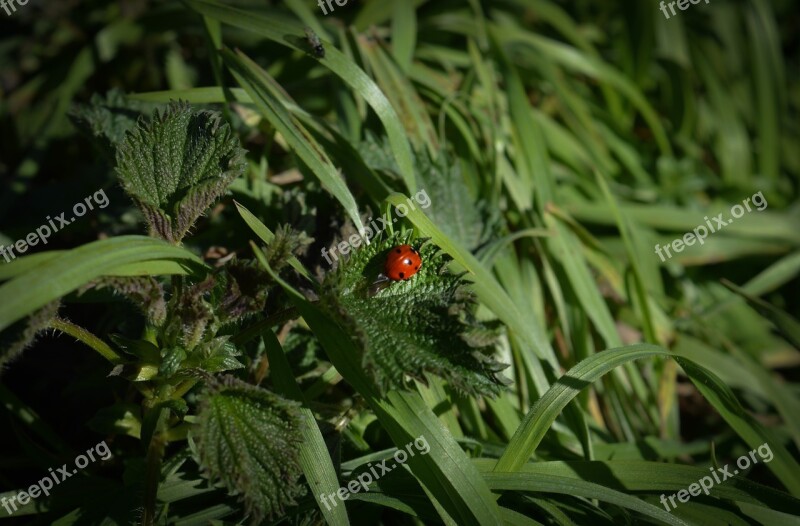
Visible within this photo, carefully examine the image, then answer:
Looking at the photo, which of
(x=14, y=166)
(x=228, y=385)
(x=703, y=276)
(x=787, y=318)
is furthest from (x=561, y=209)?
(x=14, y=166)

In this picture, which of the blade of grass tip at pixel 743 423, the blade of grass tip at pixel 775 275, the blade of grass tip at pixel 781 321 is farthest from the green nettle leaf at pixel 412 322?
the blade of grass tip at pixel 775 275

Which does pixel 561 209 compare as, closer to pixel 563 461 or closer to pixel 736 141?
pixel 563 461

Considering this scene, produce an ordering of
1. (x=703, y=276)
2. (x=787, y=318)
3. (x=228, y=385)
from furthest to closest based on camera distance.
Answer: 1. (x=703, y=276)
2. (x=787, y=318)
3. (x=228, y=385)

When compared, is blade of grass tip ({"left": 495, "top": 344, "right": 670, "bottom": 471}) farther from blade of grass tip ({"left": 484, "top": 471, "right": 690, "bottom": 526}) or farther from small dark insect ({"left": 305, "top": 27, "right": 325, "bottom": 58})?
small dark insect ({"left": 305, "top": 27, "right": 325, "bottom": 58})

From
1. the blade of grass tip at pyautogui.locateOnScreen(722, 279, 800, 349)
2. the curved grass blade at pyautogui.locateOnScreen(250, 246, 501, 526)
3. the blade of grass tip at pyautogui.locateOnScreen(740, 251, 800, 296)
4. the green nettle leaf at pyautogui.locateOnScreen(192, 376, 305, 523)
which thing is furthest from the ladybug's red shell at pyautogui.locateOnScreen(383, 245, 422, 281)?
the blade of grass tip at pyautogui.locateOnScreen(740, 251, 800, 296)

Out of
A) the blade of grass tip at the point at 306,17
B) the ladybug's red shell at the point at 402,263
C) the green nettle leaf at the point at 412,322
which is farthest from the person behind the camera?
the blade of grass tip at the point at 306,17

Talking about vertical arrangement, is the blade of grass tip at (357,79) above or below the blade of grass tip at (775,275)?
above

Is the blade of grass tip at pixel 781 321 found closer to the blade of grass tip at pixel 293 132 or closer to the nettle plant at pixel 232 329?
the nettle plant at pixel 232 329
